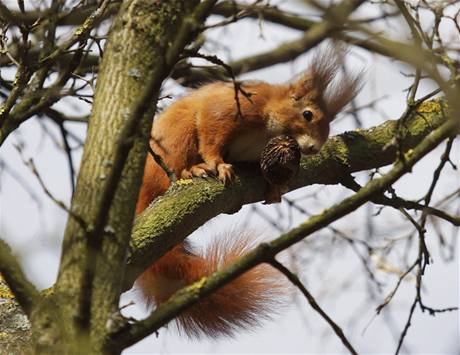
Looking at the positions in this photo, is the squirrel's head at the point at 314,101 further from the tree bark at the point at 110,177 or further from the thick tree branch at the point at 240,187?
the tree bark at the point at 110,177

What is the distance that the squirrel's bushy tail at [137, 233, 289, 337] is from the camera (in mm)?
3209

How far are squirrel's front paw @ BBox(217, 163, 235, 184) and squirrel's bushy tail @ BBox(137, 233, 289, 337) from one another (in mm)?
264

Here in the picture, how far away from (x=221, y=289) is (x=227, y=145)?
108cm

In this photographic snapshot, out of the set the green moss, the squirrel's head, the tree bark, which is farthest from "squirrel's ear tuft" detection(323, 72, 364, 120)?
the tree bark

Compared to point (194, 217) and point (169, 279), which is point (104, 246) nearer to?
point (194, 217)

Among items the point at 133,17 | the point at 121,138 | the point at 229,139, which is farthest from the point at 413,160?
the point at 229,139

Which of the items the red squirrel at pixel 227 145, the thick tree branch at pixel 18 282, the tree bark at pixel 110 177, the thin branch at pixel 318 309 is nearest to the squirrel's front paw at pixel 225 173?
the red squirrel at pixel 227 145

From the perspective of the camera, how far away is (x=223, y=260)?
3.41 meters

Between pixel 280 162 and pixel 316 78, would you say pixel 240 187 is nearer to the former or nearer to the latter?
pixel 280 162

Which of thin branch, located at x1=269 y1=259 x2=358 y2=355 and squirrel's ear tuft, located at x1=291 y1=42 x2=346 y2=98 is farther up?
squirrel's ear tuft, located at x1=291 y1=42 x2=346 y2=98

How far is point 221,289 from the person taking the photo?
125 inches

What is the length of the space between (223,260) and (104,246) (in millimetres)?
1525

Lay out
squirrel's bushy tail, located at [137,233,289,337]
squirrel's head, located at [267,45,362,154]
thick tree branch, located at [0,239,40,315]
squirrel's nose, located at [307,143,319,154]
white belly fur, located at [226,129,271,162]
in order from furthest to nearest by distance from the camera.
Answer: squirrel's head, located at [267,45,362,154] → white belly fur, located at [226,129,271,162] → squirrel's nose, located at [307,143,319,154] → squirrel's bushy tail, located at [137,233,289,337] → thick tree branch, located at [0,239,40,315]

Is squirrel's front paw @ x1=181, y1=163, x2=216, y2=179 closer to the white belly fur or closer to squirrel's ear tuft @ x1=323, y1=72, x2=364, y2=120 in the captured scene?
the white belly fur
